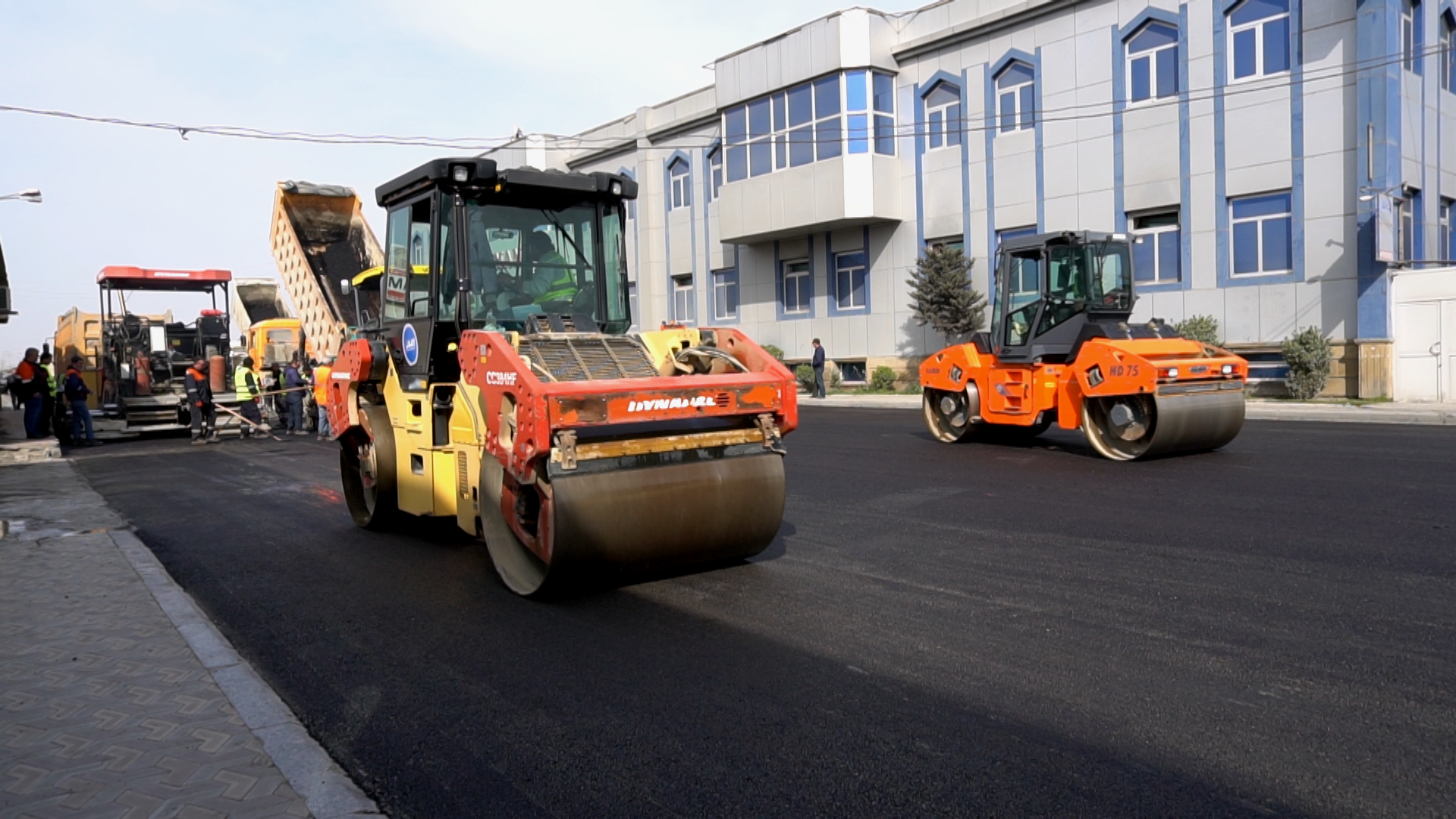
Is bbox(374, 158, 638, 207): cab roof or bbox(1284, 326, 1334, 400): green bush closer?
bbox(374, 158, 638, 207): cab roof

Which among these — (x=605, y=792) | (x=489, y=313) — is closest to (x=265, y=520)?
(x=489, y=313)

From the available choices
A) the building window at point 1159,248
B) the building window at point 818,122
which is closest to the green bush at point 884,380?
the building window at point 818,122

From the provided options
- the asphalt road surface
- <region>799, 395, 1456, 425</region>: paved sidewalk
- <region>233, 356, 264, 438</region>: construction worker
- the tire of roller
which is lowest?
the asphalt road surface

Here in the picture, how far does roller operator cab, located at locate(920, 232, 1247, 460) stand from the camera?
464 inches

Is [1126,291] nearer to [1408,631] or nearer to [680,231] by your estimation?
[1408,631]

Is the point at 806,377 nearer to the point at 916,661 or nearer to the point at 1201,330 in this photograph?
the point at 1201,330

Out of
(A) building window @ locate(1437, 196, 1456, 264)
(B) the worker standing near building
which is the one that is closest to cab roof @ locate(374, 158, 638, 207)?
(B) the worker standing near building

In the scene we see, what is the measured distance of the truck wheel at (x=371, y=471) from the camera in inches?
336

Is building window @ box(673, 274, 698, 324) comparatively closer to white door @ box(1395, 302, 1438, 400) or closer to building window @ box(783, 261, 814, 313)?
building window @ box(783, 261, 814, 313)

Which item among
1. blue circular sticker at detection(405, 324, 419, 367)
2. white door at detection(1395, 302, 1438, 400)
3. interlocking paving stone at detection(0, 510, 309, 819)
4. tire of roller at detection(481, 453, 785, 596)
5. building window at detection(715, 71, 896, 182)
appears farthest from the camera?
building window at detection(715, 71, 896, 182)

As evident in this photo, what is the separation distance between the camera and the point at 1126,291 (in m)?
13.4

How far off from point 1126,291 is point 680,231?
24160 mm

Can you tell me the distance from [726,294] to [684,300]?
263 cm

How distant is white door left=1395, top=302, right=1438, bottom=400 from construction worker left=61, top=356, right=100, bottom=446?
2362 cm
